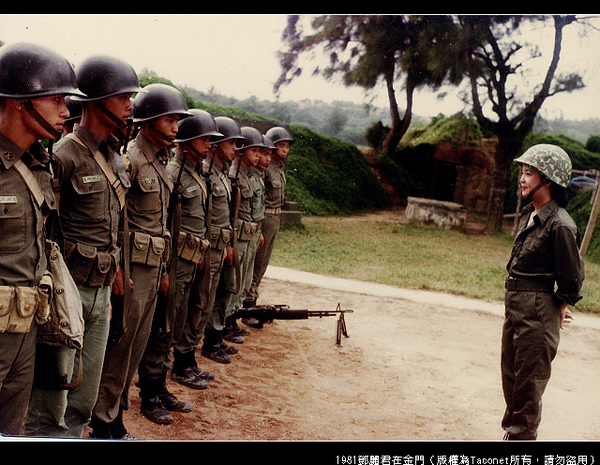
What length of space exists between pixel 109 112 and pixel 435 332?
4908mm

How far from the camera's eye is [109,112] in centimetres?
291

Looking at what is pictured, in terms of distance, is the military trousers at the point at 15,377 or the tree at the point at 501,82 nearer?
the military trousers at the point at 15,377

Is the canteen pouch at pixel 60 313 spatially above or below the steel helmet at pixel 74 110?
below

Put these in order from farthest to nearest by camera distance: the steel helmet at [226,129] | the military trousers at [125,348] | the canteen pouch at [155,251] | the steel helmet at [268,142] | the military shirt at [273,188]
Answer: the military shirt at [273,188] → the steel helmet at [268,142] → the steel helmet at [226,129] → the canteen pouch at [155,251] → the military trousers at [125,348]

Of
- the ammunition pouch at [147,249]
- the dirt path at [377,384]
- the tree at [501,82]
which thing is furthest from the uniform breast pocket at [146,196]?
the tree at [501,82]

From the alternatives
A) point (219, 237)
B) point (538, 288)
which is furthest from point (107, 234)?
point (538, 288)

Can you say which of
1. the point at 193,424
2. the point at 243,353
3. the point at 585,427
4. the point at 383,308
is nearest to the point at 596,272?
the point at 383,308

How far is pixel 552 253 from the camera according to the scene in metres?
3.57

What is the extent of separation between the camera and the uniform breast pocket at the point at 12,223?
213 centimetres

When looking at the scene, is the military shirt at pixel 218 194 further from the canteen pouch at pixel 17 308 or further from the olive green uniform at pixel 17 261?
the canteen pouch at pixel 17 308

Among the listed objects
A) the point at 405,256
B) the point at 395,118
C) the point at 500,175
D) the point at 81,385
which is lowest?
the point at 405,256

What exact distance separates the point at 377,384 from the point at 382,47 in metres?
16.0

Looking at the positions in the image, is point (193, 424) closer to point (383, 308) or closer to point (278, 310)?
point (278, 310)

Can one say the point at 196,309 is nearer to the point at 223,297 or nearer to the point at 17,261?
the point at 223,297
